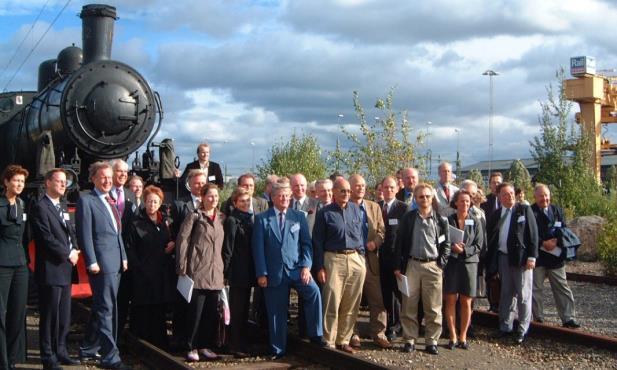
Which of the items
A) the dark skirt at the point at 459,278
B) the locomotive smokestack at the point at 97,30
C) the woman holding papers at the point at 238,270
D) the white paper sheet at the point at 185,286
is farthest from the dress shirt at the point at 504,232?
the locomotive smokestack at the point at 97,30

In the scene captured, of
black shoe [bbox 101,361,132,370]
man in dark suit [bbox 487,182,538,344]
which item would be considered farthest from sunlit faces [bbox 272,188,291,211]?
man in dark suit [bbox 487,182,538,344]

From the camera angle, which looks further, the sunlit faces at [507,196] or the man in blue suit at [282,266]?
the sunlit faces at [507,196]

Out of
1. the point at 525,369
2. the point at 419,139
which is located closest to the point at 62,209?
the point at 525,369

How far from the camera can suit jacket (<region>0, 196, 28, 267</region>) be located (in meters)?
6.55

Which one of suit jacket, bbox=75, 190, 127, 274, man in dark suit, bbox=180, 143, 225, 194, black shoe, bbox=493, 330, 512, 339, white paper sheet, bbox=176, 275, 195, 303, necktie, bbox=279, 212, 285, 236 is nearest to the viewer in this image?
suit jacket, bbox=75, 190, 127, 274

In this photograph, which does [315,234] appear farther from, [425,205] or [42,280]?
[42,280]

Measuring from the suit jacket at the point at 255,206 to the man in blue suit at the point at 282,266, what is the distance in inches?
25.8

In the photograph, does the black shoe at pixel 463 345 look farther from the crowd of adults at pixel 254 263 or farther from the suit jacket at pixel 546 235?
the suit jacket at pixel 546 235

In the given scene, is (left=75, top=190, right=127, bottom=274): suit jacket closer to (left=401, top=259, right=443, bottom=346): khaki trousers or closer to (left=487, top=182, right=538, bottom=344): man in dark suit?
(left=401, top=259, right=443, bottom=346): khaki trousers

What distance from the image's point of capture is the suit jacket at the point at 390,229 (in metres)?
8.45

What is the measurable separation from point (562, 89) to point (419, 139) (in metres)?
7.65

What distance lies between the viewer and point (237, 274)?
789 cm

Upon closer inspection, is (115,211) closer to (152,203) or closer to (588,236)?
(152,203)

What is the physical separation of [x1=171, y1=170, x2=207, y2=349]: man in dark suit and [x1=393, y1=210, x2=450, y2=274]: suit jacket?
2.27 metres
